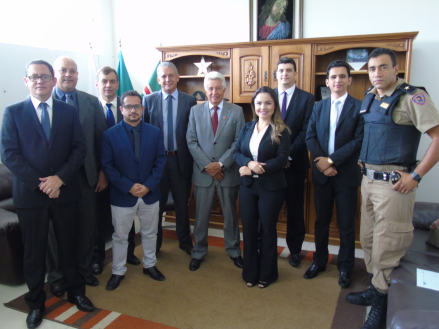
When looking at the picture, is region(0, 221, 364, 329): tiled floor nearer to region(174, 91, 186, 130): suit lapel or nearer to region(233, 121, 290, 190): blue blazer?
region(233, 121, 290, 190): blue blazer

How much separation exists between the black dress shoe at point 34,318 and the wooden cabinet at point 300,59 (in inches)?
86.4

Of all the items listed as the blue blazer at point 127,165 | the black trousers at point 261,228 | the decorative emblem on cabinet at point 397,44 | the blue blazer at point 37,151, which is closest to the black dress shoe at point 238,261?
the black trousers at point 261,228

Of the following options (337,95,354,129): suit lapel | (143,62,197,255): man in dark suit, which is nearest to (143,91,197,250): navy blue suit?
(143,62,197,255): man in dark suit

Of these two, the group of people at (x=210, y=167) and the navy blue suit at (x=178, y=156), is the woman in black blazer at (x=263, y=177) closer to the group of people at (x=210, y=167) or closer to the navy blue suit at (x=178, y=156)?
the group of people at (x=210, y=167)

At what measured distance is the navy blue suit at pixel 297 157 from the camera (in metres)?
2.87

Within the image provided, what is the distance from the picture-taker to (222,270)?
9.53ft

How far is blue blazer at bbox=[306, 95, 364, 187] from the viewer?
97.4 inches

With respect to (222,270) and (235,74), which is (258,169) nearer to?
(222,270)

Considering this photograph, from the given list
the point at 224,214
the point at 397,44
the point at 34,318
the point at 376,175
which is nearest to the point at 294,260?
the point at 224,214

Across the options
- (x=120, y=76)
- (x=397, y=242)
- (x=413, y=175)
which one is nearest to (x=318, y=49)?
(x=413, y=175)

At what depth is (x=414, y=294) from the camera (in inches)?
72.1

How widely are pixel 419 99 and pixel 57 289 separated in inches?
110

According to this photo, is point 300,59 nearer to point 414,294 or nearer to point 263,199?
point 263,199

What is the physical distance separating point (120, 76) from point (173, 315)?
3.47 m
